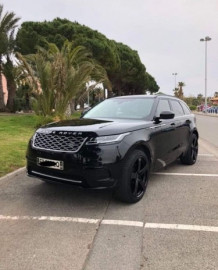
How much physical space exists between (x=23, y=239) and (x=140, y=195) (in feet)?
6.35

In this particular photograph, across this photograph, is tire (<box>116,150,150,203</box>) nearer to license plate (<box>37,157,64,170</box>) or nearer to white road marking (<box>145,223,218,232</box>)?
white road marking (<box>145,223,218,232</box>)

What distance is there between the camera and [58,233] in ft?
12.3

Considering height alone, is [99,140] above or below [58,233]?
above

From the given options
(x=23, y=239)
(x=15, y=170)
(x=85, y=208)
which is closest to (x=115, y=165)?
(x=85, y=208)

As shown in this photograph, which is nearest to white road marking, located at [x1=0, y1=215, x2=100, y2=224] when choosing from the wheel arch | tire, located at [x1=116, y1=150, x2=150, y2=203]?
tire, located at [x1=116, y1=150, x2=150, y2=203]

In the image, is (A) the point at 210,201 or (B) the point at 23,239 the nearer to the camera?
(B) the point at 23,239

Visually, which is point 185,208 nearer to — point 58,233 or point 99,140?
point 99,140

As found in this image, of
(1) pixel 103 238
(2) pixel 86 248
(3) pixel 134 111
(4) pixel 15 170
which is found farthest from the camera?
(4) pixel 15 170

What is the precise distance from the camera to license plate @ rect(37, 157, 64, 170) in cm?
440

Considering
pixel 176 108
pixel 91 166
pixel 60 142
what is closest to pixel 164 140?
pixel 176 108

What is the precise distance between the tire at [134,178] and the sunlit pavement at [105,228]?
141 millimetres

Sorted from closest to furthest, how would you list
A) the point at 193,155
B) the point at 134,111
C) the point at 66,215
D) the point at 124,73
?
the point at 66,215 < the point at 134,111 < the point at 193,155 < the point at 124,73

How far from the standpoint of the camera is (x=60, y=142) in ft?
14.7

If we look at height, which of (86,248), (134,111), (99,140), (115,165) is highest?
(134,111)
